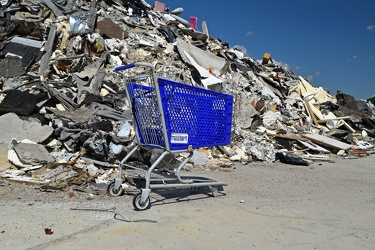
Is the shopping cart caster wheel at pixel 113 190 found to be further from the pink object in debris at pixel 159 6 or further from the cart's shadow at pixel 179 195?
the pink object in debris at pixel 159 6

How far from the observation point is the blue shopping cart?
11.5ft

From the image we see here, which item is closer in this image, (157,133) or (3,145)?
(157,133)

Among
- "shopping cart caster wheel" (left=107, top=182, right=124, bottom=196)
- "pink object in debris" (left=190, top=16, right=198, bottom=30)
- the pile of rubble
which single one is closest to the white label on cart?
"shopping cart caster wheel" (left=107, top=182, right=124, bottom=196)

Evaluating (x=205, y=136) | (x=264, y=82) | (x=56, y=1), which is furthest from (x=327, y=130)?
(x=56, y=1)

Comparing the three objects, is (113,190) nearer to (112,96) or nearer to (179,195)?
(179,195)

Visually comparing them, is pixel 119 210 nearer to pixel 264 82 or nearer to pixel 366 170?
pixel 366 170

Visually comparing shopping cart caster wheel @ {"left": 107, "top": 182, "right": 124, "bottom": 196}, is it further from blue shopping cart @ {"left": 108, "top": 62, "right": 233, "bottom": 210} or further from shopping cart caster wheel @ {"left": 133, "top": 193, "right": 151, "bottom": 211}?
shopping cart caster wheel @ {"left": 133, "top": 193, "right": 151, "bottom": 211}

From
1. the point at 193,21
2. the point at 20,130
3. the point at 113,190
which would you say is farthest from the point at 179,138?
the point at 193,21

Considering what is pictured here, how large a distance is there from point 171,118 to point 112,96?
3820 mm

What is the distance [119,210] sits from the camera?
3.32m

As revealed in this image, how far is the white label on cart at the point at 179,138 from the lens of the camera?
3.62 m

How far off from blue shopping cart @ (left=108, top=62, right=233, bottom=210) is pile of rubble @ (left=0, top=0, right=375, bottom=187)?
1.06 meters

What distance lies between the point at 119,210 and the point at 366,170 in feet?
16.5

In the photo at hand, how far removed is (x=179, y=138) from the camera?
368cm
